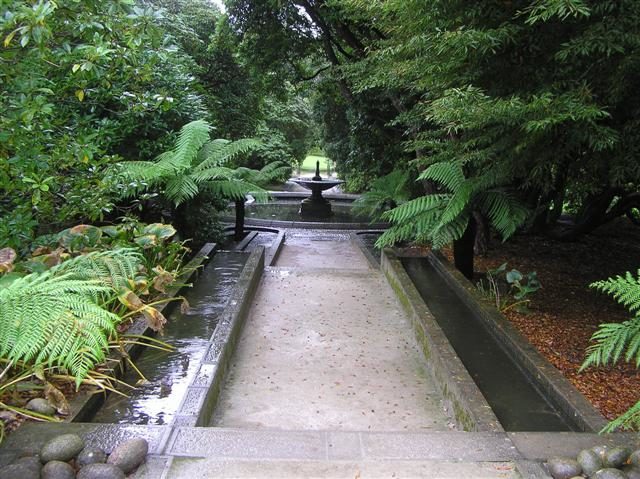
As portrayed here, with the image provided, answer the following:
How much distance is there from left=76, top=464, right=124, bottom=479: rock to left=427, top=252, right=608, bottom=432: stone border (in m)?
2.31

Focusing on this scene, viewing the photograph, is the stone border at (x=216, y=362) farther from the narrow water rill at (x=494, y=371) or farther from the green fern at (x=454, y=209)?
the narrow water rill at (x=494, y=371)

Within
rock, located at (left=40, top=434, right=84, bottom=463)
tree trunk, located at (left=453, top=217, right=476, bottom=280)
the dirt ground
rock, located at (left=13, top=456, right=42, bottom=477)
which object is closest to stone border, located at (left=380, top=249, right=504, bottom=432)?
the dirt ground

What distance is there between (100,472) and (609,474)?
6.79ft

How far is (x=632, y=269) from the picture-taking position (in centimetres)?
776

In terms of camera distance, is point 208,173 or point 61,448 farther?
point 208,173

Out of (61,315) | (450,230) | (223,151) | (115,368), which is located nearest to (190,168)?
(223,151)

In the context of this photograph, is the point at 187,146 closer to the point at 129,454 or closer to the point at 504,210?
the point at 504,210

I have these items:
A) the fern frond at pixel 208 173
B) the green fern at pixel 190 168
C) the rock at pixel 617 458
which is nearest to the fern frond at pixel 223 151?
the green fern at pixel 190 168

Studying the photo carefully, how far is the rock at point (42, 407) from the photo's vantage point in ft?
8.61

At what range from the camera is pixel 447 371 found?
348 cm

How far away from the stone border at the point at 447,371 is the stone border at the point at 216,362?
150 cm

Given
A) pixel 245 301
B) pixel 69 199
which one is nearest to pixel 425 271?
pixel 245 301

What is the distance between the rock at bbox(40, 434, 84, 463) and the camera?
2186 mm

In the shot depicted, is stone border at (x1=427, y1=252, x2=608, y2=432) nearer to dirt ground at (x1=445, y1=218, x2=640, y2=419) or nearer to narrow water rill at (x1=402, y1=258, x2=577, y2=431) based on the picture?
narrow water rill at (x1=402, y1=258, x2=577, y2=431)
